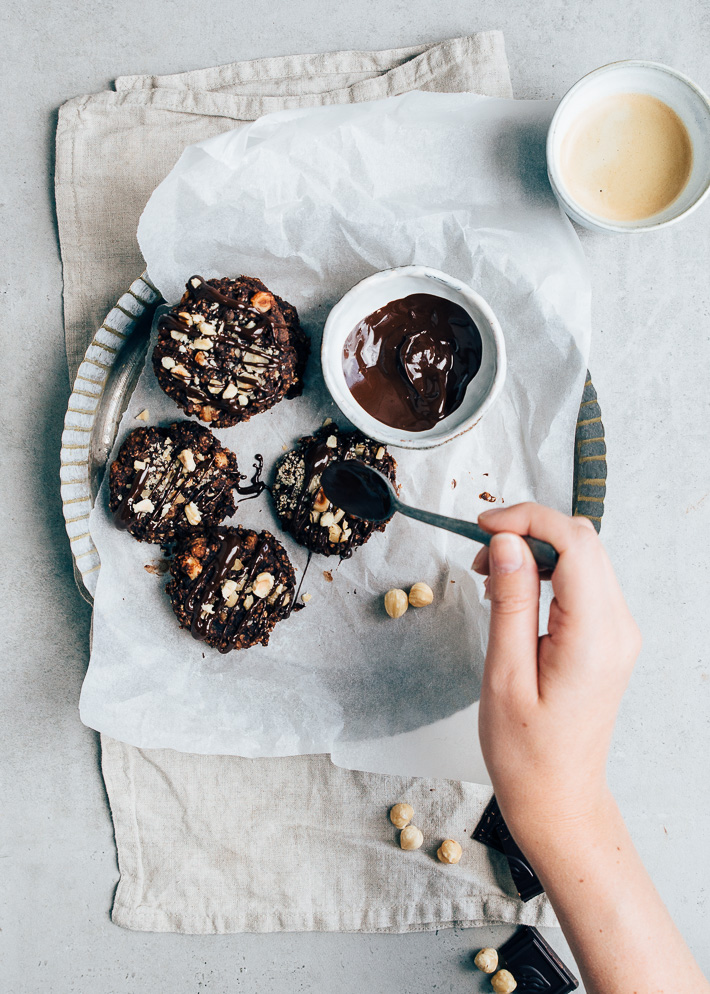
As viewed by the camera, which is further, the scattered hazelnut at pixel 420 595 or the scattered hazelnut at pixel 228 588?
the scattered hazelnut at pixel 420 595

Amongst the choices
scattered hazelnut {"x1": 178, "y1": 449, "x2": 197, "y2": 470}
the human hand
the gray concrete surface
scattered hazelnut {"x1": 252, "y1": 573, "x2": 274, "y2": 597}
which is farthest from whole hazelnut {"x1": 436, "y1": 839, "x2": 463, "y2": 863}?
scattered hazelnut {"x1": 178, "y1": 449, "x2": 197, "y2": 470}

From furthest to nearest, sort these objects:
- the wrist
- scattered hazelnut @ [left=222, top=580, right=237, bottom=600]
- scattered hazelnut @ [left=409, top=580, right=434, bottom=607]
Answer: scattered hazelnut @ [left=409, top=580, right=434, bottom=607] < scattered hazelnut @ [left=222, top=580, right=237, bottom=600] < the wrist

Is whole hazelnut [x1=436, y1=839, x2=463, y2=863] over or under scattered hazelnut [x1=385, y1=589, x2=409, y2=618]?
under

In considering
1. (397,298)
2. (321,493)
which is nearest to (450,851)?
(321,493)

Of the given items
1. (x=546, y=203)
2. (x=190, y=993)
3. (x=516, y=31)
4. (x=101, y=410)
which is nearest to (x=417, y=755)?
(x=190, y=993)

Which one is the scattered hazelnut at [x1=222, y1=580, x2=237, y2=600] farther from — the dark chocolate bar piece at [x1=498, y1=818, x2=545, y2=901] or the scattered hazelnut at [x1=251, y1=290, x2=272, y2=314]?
the dark chocolate bar piece at [x1=498, y1=818, x2=545, y2=901]

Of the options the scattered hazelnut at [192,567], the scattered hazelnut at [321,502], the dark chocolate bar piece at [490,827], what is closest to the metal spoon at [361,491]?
the scattered hazelnut at [321,502]

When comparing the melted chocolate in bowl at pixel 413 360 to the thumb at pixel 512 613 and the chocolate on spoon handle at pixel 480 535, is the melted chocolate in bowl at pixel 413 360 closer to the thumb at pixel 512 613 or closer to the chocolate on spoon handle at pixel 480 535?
the chocolate on spoon handle at pixel 480 535
